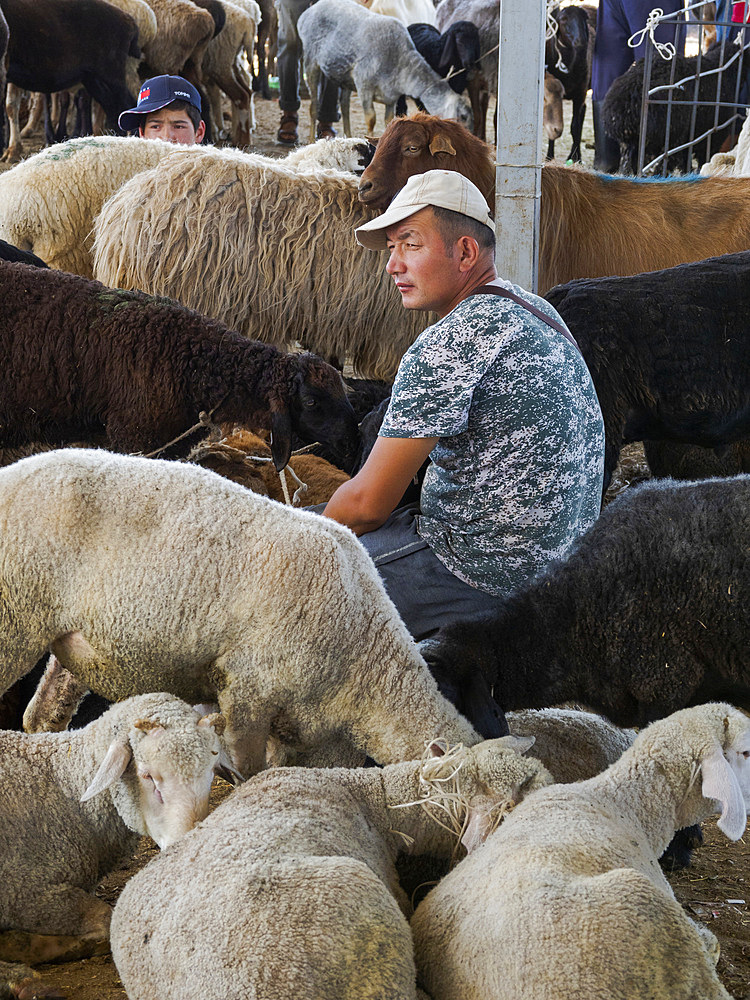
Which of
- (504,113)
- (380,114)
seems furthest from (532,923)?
Result: (380,114)

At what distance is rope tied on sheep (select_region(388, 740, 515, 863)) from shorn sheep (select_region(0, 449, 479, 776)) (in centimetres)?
23

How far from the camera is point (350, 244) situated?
6.16 m

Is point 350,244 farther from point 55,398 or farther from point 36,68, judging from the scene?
point 36,68

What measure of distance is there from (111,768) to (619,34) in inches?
417

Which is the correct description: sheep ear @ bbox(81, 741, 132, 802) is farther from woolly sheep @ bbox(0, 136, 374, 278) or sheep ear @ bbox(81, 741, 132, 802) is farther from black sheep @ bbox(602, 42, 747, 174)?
black sheep @ bbox(602, 42, 747, 174)

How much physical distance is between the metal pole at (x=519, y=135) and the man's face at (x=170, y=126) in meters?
3.62

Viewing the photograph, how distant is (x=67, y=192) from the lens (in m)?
6.75

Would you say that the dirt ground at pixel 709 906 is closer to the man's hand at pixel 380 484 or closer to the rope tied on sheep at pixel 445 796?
the rope tied on sheep at pixel 445 796

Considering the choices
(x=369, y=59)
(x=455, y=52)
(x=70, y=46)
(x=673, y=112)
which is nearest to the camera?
(x=673, y=112)

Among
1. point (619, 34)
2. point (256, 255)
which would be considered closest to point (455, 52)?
point (619, 34)

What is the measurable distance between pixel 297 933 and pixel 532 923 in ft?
1.33

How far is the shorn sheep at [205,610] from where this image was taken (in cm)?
264

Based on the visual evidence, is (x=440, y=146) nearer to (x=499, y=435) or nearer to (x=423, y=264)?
(x=423, y=264)

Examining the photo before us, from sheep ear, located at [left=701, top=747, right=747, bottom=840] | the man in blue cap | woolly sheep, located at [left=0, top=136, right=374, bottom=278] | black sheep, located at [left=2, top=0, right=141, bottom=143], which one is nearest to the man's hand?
sheep ear, located at [left=701, top=747, right=747, bottom=840]
